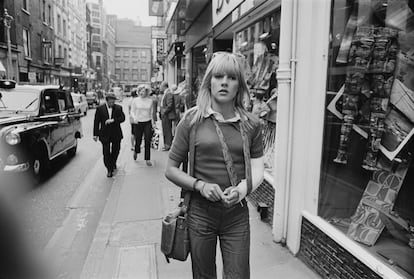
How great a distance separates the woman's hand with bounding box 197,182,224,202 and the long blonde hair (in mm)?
391

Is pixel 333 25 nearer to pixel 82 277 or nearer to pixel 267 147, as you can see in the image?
pixel 267 147

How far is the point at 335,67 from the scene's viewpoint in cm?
330

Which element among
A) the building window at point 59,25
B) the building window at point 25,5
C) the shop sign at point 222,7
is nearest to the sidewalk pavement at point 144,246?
the shop sign at point 222,7

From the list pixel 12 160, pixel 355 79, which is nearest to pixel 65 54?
pixel 12 160

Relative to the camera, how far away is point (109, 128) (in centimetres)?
709

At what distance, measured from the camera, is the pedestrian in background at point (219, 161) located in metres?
2.06

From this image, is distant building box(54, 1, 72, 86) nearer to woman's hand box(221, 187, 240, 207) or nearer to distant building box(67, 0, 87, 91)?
distant building box(67, 0, 87, 91)

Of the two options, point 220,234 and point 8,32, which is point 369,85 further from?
point 8,32

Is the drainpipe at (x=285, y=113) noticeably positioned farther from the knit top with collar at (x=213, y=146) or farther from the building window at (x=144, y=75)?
the building window at (x=144, y=75)

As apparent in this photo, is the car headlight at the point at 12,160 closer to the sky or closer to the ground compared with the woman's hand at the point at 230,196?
closer to the ground

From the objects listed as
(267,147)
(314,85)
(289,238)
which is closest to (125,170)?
(267,147)

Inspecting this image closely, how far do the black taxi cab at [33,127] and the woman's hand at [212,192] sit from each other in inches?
194

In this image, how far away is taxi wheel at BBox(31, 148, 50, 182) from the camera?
21.6 ft

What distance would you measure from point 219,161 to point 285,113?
174 cm
